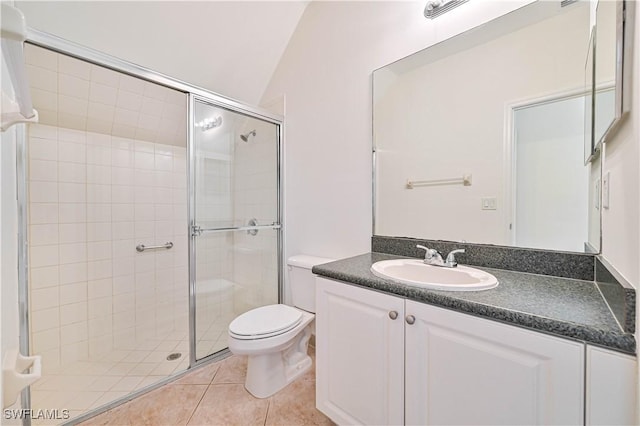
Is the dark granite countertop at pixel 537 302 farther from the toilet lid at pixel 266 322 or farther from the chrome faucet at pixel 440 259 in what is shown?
the toilet lid at pixel 266 322

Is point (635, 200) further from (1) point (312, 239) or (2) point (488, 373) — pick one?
(1) point (312, 239)

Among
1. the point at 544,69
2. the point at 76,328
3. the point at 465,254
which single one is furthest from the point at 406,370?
the point at 76,328

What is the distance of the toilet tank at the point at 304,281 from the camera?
1.86 meters

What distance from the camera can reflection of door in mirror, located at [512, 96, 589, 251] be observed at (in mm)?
1075

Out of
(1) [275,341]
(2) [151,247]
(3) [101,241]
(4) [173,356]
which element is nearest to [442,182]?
(1) [275,341]

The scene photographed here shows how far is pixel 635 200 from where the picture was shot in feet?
Result: 1.95

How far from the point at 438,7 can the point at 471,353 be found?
1.59 metres

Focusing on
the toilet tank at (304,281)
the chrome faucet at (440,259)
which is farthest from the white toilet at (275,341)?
the chrome faucet at (440,259)

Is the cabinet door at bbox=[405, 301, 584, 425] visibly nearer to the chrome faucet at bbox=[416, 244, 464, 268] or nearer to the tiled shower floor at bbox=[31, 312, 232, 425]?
the chrome faucet at bbox=[416, 244, 464, 268]

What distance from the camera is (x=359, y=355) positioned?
1.10 metres

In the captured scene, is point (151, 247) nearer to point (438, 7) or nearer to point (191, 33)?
point (191, 33)

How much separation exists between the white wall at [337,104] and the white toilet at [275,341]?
38 cm

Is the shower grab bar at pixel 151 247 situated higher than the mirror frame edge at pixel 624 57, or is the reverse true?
the mirror frame edge at pixel 624 57

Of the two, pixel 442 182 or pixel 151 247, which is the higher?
pixel 442 182
